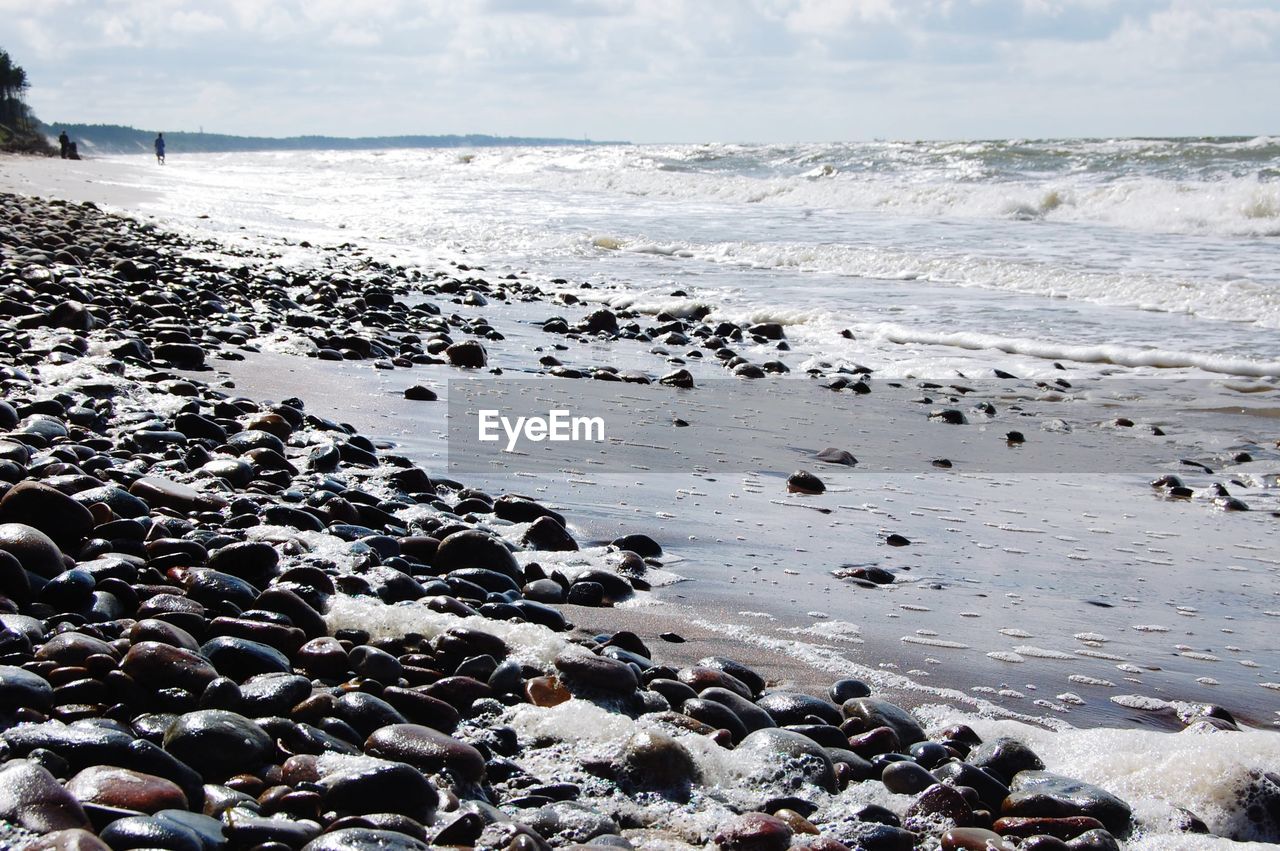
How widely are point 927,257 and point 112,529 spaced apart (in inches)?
518

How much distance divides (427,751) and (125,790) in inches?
21.1

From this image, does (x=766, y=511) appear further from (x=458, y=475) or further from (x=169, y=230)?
(x=169, y=230)

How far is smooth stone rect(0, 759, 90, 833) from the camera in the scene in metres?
1.61

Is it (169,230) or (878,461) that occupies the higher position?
(169,230)

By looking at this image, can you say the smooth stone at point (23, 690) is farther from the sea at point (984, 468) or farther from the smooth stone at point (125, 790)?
the sea at point (984, 468)

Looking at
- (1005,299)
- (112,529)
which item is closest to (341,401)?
(112,529)

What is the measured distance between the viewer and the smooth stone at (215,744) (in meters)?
1.97

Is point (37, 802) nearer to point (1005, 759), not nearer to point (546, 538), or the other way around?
point (1005, 759)

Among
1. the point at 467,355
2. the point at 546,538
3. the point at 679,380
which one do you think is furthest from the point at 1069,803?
the point at 467,355

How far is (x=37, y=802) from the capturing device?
5.36 ft

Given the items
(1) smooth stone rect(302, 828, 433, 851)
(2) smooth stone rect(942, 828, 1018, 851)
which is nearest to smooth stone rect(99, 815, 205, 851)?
(1) smooth stone rect(302, 828, 433, 851)

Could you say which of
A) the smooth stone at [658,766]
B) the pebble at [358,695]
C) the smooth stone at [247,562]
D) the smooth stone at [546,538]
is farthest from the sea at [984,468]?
the smooth stone at [247,562]

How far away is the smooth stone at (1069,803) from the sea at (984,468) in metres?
0.19

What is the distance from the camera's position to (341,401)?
20.0 ft
